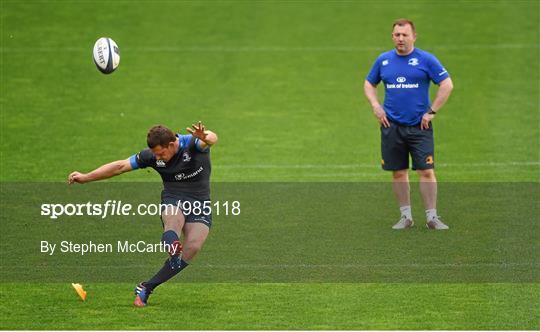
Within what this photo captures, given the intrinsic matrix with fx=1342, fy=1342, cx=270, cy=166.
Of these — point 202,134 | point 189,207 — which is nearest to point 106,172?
point 189,207

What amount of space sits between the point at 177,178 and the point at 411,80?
445cm

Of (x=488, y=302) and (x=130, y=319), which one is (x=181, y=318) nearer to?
(x=130, y=319)

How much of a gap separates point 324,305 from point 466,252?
293 cm

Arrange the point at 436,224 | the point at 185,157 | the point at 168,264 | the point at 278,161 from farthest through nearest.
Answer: the point at 278,161 < the point at 436,224 < the point at 185,157 < the point at 168,264

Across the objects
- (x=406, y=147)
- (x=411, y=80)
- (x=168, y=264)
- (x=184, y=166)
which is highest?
(x=411, y=80)

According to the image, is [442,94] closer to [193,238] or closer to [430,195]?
[430,195]

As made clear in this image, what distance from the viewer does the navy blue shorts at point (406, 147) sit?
57.5ft

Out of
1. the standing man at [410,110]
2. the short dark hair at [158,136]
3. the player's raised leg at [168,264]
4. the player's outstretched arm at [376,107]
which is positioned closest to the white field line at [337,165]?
the player's outstretched arm at [376,107]

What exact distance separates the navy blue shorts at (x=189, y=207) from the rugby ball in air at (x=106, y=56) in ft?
15.7

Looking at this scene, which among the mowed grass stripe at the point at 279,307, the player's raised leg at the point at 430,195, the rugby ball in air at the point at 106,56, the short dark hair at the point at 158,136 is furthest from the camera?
the rugby ball in air at the point at 106,56

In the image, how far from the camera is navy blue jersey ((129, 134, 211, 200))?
46.6 feet

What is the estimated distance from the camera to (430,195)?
692 inches

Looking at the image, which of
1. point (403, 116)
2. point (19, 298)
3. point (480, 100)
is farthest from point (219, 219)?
point (480, 100)

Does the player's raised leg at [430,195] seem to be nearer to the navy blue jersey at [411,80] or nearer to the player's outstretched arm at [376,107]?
the navy blue jersey at [411,80]
